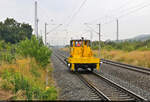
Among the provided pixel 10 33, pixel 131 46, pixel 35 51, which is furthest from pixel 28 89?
pixel 10 33

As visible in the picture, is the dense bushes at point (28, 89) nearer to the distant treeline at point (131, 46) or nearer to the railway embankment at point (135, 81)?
the railway embankment at point (135, 81)

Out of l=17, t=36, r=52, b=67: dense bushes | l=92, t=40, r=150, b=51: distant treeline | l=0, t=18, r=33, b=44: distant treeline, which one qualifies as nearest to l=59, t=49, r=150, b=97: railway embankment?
l=17, t=36, r=52, b=67: dense bushes

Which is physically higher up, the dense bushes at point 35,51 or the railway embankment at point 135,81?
the dense bushes at point 35,51

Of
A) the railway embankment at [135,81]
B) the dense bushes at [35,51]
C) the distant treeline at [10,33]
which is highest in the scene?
the distant treeline at [10,33]

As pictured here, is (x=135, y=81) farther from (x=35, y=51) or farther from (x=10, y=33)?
(x=10, y=33)

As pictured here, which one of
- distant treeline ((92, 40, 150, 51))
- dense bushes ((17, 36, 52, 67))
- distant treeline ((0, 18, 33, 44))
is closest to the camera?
dense bushes ((17, 36, 52, 67))

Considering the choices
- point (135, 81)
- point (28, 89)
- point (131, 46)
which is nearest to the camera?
point (28, 89)

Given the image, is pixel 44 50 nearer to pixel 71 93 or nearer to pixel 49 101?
pixel 71 93

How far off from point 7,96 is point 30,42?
10135 mm

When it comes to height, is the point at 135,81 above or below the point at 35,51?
below

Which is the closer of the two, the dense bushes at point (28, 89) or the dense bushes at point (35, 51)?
the dense bushes at point (28, 89)

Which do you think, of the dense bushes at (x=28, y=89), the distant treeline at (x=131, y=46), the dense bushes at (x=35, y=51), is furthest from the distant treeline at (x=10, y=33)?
the dense bushes at (x=28, y=89)

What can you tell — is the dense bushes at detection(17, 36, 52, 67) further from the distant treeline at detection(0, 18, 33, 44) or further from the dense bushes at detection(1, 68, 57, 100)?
the distant treeline at detection(0, 18, 33, 44)

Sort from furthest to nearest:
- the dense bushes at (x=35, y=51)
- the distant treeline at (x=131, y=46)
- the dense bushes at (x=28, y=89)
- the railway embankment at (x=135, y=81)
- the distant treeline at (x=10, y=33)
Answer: the distant treeline at (x=10, y=33), the distant treeline at (x=131, y=46), the dense bushes at (x=35, y=51), the railway embankment at (x=135, y=81), the dense bushes at (x=28, y=89)
